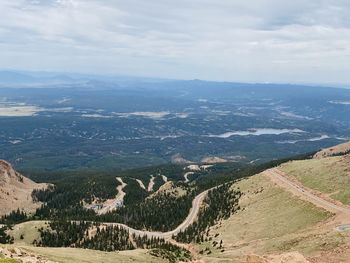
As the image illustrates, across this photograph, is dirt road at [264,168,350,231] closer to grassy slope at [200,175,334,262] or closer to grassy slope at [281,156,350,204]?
grassy slope at [200,175,334,262]

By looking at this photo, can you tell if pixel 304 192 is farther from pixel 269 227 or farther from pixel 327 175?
pixel 269 227

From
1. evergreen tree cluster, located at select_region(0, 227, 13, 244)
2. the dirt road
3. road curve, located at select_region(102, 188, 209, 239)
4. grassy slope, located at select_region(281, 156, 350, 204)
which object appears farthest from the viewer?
road curve, located at select_region(102, 188, 209, 239)

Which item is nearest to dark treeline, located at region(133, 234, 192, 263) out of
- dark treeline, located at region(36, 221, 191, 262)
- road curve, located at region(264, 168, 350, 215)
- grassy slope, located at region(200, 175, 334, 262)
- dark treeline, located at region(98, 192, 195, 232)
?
dark treeline, located at region(36, 221, 191, 262)

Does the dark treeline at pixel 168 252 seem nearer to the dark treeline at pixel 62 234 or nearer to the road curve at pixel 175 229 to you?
the road curve at pixel 175 229

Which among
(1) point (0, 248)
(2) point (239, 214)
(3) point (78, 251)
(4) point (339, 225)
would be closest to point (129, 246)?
(2) point (239, 214)

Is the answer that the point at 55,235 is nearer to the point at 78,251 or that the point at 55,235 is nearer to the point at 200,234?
the point at 200,234

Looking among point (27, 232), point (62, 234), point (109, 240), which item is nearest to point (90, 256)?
point (109, 240)
